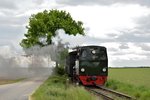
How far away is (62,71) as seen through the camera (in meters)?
69.9

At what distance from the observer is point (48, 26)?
69562mm

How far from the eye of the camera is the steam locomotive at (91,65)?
42062 mm

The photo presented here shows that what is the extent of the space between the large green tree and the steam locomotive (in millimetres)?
26293

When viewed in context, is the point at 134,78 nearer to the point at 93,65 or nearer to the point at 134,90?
the point at 93,65

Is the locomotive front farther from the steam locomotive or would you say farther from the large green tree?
the large green tree

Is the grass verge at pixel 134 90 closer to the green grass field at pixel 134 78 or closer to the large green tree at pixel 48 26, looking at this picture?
the green grass field at pixel 134 78

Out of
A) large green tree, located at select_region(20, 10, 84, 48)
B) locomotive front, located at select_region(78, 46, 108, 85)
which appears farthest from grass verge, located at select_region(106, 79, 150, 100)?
large green tree, located at select_region(20, 10, 84, 48)

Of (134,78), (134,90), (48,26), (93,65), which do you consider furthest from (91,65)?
(48,26)

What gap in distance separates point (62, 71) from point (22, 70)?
2499 cm

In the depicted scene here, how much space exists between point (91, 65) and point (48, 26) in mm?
28082

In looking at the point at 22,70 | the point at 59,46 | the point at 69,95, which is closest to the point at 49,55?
the point at 59,46

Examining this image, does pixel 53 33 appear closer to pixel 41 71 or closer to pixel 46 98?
pixel 41 71

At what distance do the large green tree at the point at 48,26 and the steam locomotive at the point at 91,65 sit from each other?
2629 cm

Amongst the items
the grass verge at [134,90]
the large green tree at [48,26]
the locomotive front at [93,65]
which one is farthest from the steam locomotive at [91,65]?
the large green tree at [48,26]
